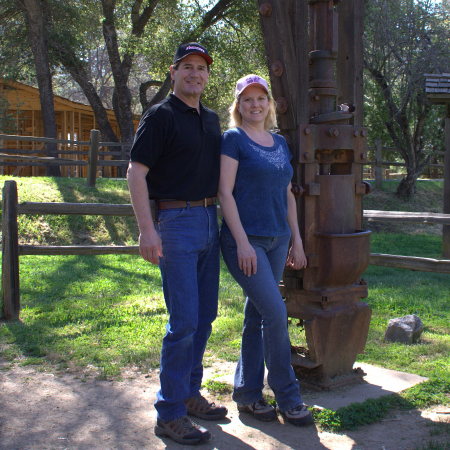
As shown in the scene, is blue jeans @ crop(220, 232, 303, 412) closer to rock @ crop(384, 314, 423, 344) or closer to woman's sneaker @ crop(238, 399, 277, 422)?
woman's sneaker @ crop(238, 399, 277, 422)

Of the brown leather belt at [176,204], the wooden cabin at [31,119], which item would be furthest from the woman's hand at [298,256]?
the wooden cabin at [31,119]

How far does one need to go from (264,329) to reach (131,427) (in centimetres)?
98

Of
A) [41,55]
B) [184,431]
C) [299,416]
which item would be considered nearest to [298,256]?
[299,416]

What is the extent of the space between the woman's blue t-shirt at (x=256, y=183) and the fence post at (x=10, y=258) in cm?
339

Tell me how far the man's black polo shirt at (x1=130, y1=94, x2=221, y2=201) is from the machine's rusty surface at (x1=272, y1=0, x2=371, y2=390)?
0.75m

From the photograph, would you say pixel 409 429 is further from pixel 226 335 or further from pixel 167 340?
pixel 226 335

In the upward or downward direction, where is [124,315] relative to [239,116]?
downward

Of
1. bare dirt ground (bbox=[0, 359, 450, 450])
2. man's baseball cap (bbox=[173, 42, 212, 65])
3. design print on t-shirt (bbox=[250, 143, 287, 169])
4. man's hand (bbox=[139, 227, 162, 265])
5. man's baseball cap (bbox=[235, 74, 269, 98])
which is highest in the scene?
man's baseball cap (bbox=[173, 42, 212, 65])

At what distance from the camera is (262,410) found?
3295mm

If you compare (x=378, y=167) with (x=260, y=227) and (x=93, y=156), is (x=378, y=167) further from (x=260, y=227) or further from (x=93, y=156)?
(x=260, y=227)

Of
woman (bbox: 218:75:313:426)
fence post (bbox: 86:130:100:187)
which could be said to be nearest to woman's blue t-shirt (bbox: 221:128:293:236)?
woman (bbox: 218:75:313:426)

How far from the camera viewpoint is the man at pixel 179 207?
9.66 ft

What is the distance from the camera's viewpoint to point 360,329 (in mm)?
3844

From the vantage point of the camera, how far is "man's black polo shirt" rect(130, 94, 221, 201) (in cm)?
294
